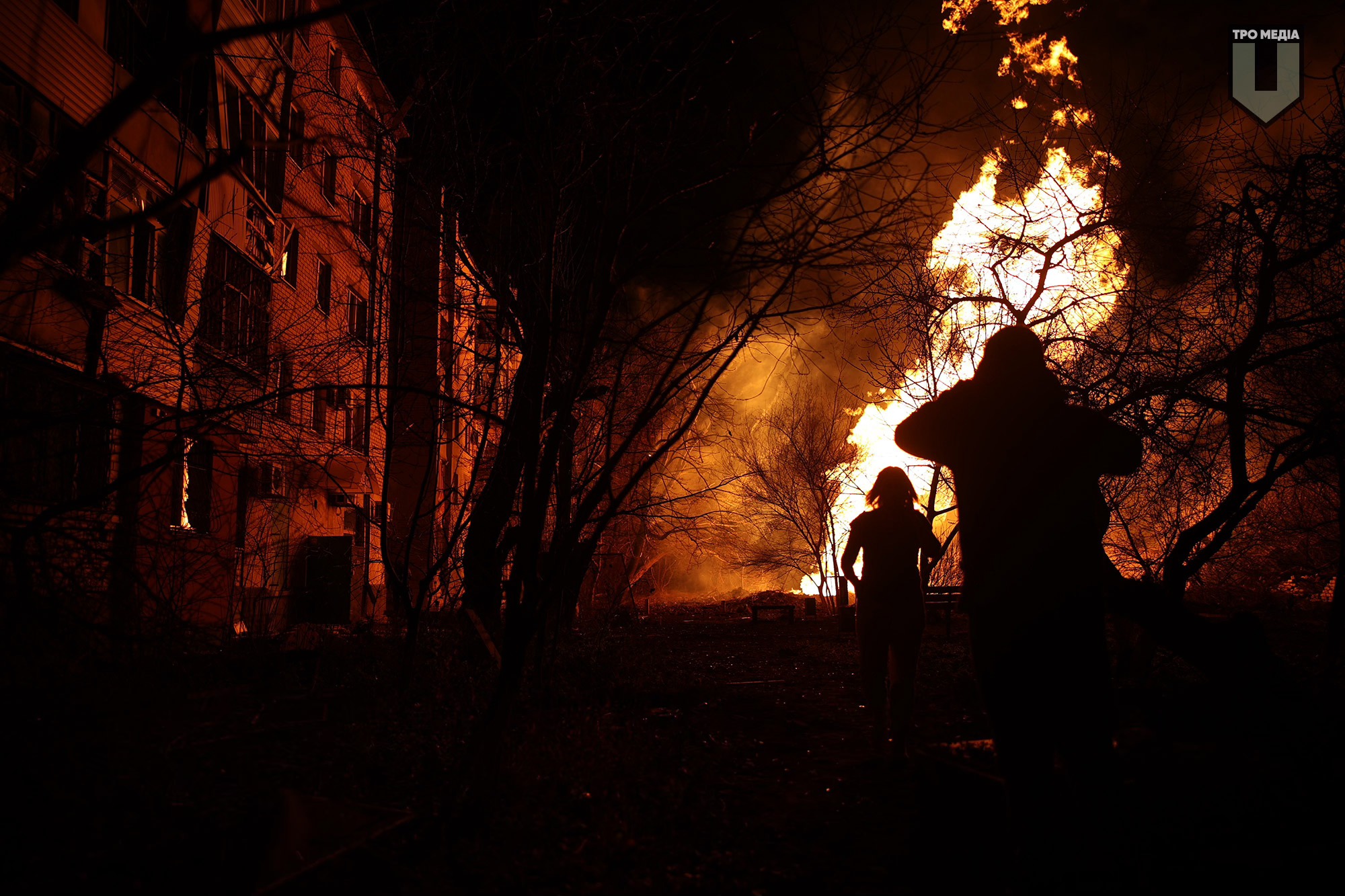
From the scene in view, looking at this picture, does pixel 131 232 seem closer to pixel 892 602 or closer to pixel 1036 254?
pixel 892 602

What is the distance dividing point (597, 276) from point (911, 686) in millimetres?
3297

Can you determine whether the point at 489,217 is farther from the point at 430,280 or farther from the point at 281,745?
the point at 281,745

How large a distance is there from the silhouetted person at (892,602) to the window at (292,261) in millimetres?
15393

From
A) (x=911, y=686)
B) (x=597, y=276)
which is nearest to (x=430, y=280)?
(x=597, y=276)

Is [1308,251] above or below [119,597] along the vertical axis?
above

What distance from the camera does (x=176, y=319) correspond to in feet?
20.8

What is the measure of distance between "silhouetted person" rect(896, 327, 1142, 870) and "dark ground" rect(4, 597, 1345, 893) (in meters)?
0.47

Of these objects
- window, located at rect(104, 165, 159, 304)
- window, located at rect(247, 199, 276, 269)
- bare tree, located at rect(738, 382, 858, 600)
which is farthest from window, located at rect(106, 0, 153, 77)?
bare tree, located at rect(738, 382, 858, 600)

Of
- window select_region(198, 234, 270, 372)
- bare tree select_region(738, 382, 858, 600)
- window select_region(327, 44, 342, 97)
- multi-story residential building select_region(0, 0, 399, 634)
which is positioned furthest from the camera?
bare tree select_region(738, 382, 858, 600)

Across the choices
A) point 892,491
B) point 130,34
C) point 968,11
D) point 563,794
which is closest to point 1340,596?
point 892,491

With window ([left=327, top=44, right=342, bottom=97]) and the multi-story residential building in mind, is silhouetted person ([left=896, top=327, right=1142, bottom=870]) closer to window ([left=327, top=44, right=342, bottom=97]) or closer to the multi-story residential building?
the multi-story residential building

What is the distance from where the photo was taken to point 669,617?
27.6 meters

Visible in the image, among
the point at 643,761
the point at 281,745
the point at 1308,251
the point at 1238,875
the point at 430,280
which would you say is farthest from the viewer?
the point at 430,280

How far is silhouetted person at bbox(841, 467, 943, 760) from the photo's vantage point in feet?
17.8
